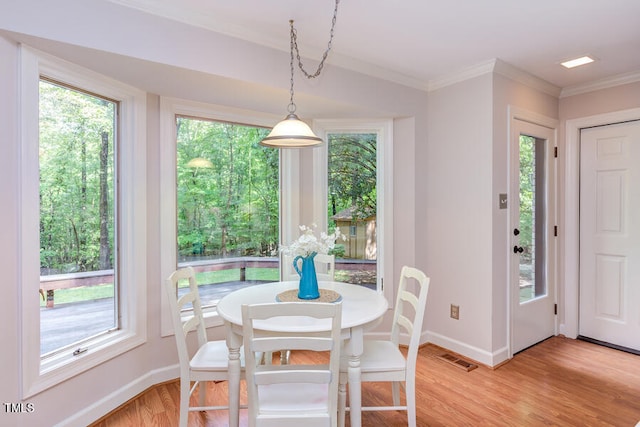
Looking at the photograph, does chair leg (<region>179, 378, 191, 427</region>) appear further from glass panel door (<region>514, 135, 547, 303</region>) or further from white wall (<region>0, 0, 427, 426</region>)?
glass panel door (<region>514, 135, 547, 303</region>)

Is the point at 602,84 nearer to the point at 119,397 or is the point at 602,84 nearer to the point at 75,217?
the point at 75,217

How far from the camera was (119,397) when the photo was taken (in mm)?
2215

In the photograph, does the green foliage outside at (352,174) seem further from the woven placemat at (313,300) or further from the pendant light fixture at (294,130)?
the woven placemat at (313,300)

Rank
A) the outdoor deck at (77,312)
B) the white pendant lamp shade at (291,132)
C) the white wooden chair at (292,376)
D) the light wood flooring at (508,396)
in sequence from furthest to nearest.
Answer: the light wood flooring at (508,396) → the outdoor deck at (77,312) → the white pendant lamp shade at (291,132) → the white wooden chair at (292,376)

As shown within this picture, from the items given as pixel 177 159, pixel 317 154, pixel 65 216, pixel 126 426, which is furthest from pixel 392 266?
pixel 65 216

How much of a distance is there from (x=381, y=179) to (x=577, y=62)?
5.77 feet

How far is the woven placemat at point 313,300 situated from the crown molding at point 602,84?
3009mm

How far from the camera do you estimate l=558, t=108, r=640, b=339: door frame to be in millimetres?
3279

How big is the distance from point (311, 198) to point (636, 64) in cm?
283

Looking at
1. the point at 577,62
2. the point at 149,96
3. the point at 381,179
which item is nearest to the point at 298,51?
the point at 149,96

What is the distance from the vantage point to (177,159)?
8.71ft

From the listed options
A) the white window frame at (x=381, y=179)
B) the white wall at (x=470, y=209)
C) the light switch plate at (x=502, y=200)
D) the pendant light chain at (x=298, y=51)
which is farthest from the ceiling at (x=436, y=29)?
the light switch plate at (x=502, y=200)

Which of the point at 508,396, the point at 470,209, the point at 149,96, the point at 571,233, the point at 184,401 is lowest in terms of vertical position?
the point at 508,396

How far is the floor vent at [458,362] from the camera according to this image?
2730 mm
